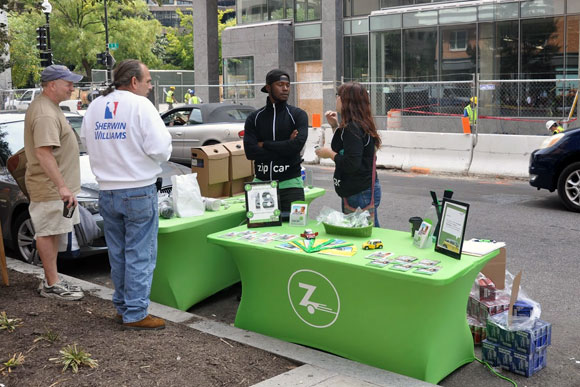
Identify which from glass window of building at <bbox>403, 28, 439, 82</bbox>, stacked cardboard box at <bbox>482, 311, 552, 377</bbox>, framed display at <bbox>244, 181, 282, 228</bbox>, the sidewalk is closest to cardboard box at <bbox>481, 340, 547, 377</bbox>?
stacked cardboard box at <bbox>482, 311, 552, 377</bbox>

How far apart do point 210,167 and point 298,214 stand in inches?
57.1

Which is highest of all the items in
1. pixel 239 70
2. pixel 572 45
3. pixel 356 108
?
pixel 239 70

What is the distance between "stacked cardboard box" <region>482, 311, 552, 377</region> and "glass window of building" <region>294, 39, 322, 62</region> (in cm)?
2673

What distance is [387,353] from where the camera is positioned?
4320mm

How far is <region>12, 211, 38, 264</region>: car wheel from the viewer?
7.17m

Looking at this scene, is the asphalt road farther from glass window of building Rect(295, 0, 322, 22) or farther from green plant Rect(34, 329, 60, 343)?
glass window of building Rect(295, 0, 322, 22)

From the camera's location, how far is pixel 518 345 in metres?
4.40

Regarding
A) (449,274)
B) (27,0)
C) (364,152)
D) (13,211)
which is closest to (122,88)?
(364,152)

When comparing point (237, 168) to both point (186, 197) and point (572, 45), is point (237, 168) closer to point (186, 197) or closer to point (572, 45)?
point (186, 197)

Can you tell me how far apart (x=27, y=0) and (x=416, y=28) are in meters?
18.4

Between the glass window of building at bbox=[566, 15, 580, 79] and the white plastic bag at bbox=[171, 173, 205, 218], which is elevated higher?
the glass window of building at bbox=[566, 15, 580, 79]

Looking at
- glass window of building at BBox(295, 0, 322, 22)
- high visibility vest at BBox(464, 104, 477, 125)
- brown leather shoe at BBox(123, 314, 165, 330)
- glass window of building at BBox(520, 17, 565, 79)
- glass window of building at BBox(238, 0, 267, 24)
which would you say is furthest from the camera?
glass window of building at BBox(238, 0, 267, 24)

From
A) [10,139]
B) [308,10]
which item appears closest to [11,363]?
[10,139]

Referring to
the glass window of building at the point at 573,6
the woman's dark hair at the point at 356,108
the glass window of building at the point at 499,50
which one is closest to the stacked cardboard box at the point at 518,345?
the woman's dark hair at the point at 356,108
